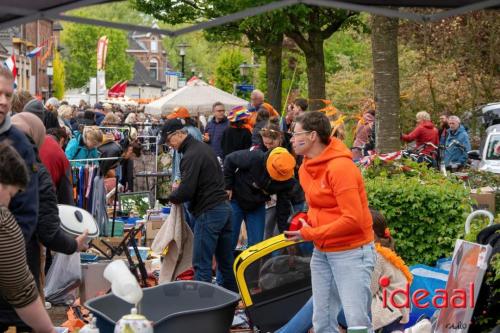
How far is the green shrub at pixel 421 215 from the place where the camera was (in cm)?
998

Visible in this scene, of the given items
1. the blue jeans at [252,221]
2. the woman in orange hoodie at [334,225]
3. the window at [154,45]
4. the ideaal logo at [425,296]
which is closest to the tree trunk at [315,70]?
the blue jeans at [252,221]

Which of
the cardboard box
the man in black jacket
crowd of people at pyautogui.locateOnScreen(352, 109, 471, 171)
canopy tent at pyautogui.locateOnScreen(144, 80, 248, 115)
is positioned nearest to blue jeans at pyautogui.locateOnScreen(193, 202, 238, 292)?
the man in black jacket

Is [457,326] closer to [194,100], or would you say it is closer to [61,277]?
[61,277]

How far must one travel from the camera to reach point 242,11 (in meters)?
6.28

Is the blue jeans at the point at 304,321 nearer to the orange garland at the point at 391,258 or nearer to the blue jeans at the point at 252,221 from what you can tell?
the orange garland at the point at 391,258

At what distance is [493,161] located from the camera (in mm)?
21875

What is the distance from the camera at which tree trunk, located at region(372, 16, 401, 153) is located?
14.3 metres

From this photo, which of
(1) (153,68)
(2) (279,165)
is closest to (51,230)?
(2) (279,165)

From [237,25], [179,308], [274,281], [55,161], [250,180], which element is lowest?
[179,308]

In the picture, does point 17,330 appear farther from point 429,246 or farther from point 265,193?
point 265,193

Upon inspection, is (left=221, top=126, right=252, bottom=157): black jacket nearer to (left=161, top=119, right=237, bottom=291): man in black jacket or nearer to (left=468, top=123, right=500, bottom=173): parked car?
(left=161, top=119, right=237, bottom=291): man in black jacket

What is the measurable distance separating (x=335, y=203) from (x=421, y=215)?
336cm

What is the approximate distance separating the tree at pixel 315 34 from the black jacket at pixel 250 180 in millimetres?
12585

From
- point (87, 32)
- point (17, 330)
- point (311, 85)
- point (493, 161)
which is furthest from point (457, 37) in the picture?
point (87, 32)
